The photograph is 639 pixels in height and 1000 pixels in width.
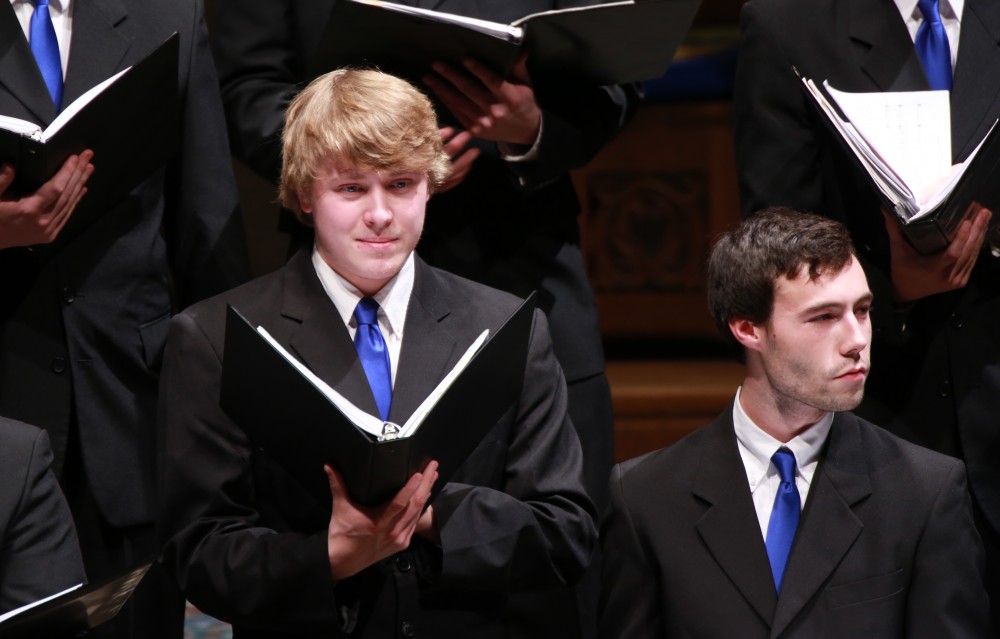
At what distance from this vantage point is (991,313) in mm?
3020

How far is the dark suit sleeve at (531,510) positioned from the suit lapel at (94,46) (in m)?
0.92

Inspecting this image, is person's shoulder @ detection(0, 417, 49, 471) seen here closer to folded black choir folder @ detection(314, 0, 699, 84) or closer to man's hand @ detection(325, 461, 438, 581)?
man's hand @ detection(325, 461, 438, 581)

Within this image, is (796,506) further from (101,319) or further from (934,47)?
(101,319)

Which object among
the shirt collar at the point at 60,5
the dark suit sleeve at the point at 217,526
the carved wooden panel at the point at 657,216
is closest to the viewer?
the dark suit sleeve at the point at 217,526

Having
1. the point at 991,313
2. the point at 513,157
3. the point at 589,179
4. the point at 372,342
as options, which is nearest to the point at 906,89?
the point at 991,313

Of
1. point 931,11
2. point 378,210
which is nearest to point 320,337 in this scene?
point 378,210

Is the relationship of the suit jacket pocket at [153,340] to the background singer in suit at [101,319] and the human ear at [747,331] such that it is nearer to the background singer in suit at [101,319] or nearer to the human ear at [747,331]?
the background singer in suit at [101,319]

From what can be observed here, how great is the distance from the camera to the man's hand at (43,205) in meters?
2.64

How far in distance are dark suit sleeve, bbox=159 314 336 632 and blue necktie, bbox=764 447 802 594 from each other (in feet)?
2.38

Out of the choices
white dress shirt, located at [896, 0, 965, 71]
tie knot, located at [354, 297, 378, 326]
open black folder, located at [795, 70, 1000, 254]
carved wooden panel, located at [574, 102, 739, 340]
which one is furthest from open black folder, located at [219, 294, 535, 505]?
carved wooden panel, located at [574, 102, 739, 340]

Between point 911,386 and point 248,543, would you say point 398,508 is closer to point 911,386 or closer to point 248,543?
point 248,543

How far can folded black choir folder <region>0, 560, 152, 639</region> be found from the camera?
2086mm

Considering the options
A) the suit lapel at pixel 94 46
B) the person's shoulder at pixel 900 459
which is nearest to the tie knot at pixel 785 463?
the person's shoulder at pixel 900 459

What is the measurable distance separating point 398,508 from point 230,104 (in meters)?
1.29
